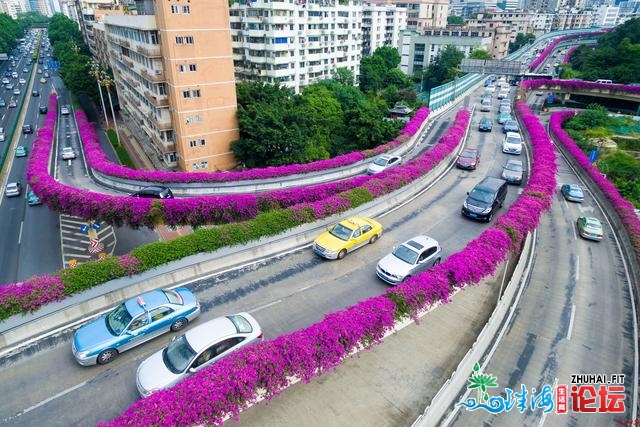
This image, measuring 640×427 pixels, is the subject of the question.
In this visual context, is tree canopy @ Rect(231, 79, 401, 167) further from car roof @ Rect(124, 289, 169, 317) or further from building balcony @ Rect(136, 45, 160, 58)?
car roof @ Rect(124, 289, 169, 317)

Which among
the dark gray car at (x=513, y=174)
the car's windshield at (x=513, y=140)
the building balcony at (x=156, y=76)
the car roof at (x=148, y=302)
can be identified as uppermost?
the building balcony at (x=156, y=76)

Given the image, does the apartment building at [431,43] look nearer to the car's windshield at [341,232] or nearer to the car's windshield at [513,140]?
the car's windshield at [513,140]

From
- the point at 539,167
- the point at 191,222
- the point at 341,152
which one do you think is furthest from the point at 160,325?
the point at 341,152

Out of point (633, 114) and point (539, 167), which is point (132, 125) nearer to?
point (539, 167)

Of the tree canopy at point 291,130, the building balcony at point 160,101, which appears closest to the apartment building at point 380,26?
the tree canopy at point 291,130

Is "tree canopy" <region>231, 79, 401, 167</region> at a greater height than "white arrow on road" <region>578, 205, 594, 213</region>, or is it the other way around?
"tree canopy" <region>231, 79, 401, 167</region>

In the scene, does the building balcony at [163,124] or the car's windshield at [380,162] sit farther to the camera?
the building balcony at [163,124]

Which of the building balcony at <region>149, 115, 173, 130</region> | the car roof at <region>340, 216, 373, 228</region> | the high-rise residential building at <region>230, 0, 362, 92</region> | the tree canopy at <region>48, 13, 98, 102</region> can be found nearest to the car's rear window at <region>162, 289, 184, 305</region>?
the car roof at <region>340, 216, 373, 228</region>
